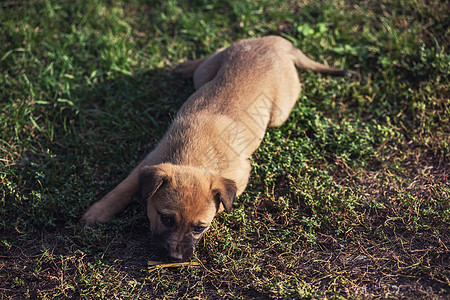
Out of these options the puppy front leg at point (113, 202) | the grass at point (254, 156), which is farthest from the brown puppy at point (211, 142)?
the grass at point (254, 156)

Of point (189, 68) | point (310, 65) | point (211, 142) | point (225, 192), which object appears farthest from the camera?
point (189, 68)

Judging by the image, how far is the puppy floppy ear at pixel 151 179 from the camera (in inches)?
153

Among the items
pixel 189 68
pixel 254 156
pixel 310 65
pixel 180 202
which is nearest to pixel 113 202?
pixel 180 202

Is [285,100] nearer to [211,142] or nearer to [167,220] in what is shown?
[211,142]

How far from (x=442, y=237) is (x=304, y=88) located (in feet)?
8.65

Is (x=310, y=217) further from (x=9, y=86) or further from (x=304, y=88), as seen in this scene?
(x=9, y=86)

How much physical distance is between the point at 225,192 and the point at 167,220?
591 mm

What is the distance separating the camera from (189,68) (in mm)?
6129

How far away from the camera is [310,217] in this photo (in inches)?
187

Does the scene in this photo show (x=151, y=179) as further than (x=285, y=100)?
No

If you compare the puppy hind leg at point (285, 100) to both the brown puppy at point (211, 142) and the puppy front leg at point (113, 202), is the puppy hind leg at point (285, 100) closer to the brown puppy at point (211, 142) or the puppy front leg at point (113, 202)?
the brown puppy at point (211, 142)

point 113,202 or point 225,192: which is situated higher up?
point 225,192

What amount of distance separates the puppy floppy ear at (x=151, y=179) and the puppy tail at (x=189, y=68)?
7.80ft

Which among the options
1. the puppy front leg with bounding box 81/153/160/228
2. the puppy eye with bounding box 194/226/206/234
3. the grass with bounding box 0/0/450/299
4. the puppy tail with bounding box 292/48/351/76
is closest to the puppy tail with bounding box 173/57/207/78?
the grass with bounding box 0/0/450/299
